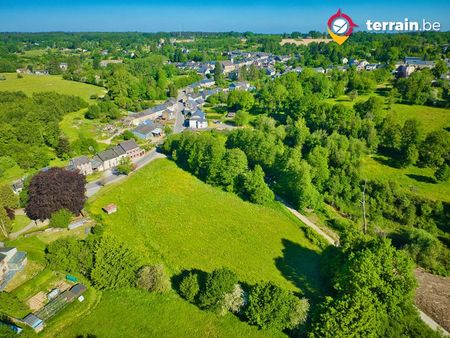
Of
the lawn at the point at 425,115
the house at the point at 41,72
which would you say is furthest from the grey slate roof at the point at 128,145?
the house at the point at 41,72

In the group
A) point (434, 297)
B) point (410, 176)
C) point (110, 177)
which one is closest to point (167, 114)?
point (110, 177)

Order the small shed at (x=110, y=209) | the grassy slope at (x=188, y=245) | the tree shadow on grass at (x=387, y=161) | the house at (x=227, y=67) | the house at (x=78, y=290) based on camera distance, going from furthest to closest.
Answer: the house at (x=227, y=67) < the tree shadow on grass at (x=387, y=161) < the small shed at (x=110, y=209) < the house at (x=78, y=290) < the grassy slope at (x=188, y=245)

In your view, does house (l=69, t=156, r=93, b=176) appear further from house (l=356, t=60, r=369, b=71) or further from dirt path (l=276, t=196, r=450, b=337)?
house (l=356, t=60, r=369, b=71)

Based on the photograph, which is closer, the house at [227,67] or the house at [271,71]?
the house at [271,71]

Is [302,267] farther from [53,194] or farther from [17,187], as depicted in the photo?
[17,187]

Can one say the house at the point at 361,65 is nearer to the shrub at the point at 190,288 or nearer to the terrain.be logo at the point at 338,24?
the terrain.be logo at the point at 338,24

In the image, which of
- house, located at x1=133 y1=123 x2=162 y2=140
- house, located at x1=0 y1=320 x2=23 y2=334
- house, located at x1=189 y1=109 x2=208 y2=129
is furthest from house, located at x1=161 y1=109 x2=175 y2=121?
house, located at x1=0 y1=320 x2=23 y2=334

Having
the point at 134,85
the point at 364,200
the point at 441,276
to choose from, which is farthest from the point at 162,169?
the point at 134,85
